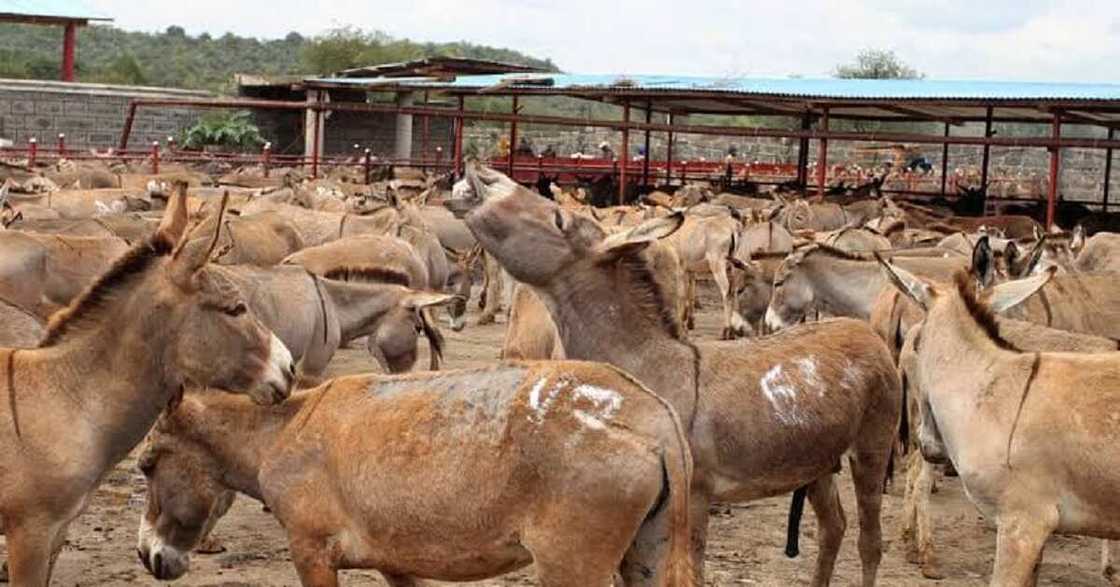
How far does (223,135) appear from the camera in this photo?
1528 inches

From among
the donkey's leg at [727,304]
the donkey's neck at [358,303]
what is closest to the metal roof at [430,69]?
the donkey's leg at [727,304]

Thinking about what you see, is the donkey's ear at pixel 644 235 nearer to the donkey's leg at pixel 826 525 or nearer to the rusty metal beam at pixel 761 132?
the donkey's leg at pixel 826 525

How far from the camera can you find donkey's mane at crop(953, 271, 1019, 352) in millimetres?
7039

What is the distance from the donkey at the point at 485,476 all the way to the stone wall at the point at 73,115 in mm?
32236

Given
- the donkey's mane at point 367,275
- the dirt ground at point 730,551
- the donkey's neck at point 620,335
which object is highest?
the donkey's neck at point 620,335

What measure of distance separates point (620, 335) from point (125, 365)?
219cm

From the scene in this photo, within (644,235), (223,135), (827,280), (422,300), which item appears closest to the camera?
(644,235)

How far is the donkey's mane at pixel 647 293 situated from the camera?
725 cm

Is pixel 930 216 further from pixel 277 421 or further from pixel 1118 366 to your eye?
pixel 277 421

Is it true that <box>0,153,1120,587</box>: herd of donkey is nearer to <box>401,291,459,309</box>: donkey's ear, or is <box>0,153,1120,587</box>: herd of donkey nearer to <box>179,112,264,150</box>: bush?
<box>401,291,459,309</box>: donkey's ear

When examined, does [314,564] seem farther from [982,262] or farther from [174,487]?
[982,262]

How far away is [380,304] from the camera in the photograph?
35.9ft

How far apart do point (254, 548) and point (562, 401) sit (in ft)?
11.7

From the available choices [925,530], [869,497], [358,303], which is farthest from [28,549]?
[358,303]
